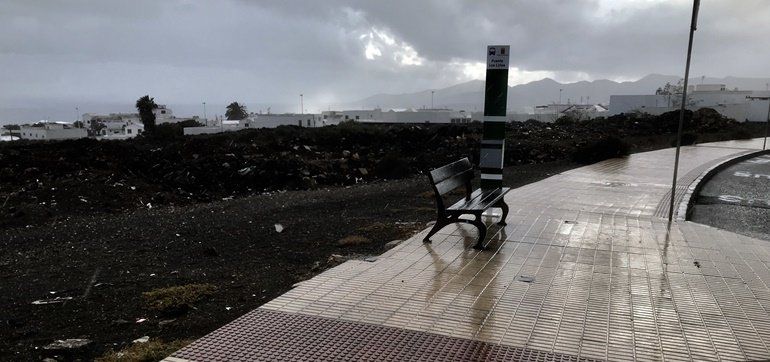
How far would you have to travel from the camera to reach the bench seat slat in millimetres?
5863

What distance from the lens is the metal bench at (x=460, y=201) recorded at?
5.79 meters

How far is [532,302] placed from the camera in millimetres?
4320

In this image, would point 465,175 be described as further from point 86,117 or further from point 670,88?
point 86,117

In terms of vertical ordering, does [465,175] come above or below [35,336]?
above

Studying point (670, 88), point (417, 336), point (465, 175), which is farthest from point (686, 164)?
point (670, 88)

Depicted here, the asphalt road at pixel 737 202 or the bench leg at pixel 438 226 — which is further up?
the bench leg at pixel 438 226

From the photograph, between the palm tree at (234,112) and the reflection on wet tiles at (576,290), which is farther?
the palm tree at (234,112)

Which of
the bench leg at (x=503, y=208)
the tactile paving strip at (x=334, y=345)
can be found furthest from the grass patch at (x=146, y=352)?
the bench leg at (x=503, y=208)

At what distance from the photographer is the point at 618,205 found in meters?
8.55

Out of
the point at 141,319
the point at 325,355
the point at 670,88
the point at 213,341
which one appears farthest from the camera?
the point at 670,88

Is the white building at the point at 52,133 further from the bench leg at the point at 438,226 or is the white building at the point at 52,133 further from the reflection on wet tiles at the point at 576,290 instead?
the reflection on wet tiles at the point at 576,290

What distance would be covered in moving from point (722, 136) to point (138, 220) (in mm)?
24412

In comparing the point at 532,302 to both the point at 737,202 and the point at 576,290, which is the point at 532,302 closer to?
the point at 576,290

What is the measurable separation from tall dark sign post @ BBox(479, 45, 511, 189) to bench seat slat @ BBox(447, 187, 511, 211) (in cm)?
31
